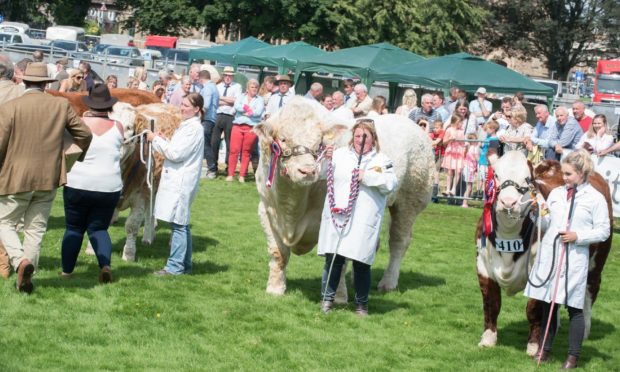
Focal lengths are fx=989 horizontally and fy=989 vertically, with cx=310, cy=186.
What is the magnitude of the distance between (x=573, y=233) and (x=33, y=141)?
4862 millimetres

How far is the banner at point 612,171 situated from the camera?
17469 mm

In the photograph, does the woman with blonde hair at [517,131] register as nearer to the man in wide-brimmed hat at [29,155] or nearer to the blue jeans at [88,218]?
the blue jeans at [88,218]

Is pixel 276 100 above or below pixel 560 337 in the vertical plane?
above

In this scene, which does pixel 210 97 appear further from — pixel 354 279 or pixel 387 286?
pixel 354 279

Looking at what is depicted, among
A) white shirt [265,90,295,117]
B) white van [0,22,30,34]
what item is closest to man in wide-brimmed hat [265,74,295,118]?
white shirt [265,90,295,117]

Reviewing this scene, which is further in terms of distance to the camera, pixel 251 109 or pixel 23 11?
pixel 23 11

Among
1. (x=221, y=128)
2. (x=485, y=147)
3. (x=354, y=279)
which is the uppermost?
(x=485, y=147)

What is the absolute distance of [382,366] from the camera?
8133 millimetres

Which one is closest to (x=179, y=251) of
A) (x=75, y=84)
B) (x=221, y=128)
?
(x=75, y=84)

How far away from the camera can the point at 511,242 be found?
850 cm

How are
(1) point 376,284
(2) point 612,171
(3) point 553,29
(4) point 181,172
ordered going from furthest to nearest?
(3) point 553,29, (2) point 612,171, (1) point 376,284, (4) point 181,172

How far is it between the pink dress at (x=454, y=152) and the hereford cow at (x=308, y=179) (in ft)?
25.5

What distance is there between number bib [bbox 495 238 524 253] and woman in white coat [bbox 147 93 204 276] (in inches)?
135

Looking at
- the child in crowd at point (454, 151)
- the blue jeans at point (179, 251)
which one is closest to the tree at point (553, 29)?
the child in crowd at point (454, 151)
